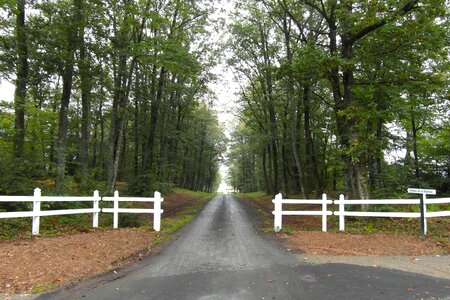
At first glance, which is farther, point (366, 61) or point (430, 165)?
point (430, 165)

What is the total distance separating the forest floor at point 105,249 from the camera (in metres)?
6.27

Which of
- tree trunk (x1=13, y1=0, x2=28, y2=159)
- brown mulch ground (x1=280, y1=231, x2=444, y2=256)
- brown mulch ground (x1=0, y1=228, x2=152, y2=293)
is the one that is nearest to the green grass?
brown mulch ground (x1=0, y1=228, x2=152, y2=293)

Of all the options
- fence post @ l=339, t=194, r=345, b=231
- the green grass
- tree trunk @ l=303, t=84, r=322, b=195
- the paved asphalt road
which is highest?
tree trunk @ l=303, t=84, r=322, b=195

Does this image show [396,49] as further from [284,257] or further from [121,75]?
[121,75]

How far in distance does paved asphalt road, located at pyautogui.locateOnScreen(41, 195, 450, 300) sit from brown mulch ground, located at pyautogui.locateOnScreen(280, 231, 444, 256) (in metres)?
1.22

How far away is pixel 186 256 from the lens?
8148mm

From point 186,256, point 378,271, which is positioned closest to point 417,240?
point 378,271

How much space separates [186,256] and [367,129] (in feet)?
31.5

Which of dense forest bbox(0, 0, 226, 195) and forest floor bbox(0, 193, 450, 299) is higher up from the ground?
dense forest bbox(0, 0, 226, 195)

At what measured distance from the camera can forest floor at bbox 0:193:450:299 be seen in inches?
247

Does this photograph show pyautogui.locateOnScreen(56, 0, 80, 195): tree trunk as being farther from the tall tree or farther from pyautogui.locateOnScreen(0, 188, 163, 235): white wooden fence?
pyautogui.locateOnScreen(0, 188, 163, 235): white wooden fence

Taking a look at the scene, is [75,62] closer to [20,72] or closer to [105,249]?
[20,72]

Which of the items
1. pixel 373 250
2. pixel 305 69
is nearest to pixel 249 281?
pixel 373 250

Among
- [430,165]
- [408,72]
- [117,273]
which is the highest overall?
[408,72]
